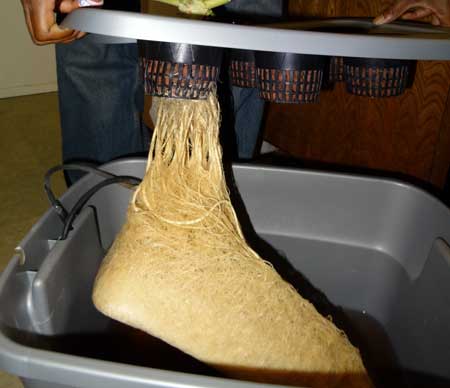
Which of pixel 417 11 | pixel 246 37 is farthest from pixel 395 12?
pixel 246 37

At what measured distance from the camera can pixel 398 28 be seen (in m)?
0.50

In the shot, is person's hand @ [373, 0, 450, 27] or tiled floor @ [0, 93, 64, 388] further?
tiled floor @ [0, 93, 64, 388]

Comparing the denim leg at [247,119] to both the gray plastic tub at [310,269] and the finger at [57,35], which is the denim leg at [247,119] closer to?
the gray plastic tub at [310,269]

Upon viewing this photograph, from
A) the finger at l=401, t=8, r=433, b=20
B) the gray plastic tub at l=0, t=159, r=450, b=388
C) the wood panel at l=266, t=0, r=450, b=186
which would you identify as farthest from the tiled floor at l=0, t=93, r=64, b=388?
the finger at l=401, t=8, r=433, b=20

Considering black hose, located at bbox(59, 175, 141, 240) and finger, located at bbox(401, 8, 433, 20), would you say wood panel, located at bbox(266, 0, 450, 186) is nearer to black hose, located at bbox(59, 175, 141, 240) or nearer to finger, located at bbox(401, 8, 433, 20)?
finger, located at bbox(401, 8, 433, 20)

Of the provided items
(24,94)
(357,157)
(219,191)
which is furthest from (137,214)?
(24,94)

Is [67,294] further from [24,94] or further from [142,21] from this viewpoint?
[24,94]

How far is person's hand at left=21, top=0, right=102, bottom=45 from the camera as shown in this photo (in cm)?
46

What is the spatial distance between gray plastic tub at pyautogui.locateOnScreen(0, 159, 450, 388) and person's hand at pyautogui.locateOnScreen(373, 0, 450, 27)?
0.61 feet

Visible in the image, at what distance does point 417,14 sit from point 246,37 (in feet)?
1.06

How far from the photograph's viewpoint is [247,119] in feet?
2.66

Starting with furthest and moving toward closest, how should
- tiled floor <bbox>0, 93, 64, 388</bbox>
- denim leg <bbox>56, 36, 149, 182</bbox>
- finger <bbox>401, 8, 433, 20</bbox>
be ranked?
1. tiled floor <bbox>0, 93, 64, 388</bbox>
2. denim leg <bbox>56, 36, 149, 182</bbox>
3. finger <bbox>401, 8, 433, 20</bbox>

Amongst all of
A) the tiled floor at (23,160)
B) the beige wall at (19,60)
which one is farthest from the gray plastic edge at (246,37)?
the beige wall at (19,60)

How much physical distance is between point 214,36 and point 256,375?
0.30 m
